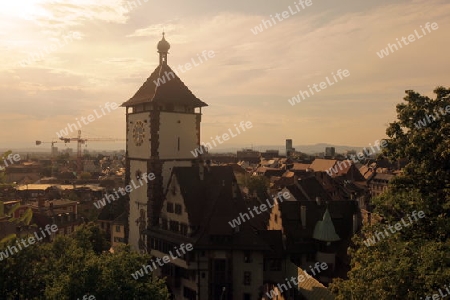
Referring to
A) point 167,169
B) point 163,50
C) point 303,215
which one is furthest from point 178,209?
point 163,50

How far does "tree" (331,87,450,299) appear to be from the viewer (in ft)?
62.4

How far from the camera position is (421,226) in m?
21.4

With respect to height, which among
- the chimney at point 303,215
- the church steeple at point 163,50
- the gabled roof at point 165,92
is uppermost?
the church steeple at point 163,50

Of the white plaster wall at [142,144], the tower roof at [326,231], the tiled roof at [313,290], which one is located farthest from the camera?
the white plaster wall at [142,144]

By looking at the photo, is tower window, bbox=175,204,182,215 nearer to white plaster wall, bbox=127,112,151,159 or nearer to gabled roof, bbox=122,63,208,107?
white plaster wall, bbox=127,112,151,159

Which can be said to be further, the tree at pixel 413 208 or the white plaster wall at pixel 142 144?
the white plaster wall at pixel 142 144

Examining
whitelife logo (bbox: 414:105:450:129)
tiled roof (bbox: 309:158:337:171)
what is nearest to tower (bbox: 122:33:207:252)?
whitelife logo (bbox: 414:105:450:129)

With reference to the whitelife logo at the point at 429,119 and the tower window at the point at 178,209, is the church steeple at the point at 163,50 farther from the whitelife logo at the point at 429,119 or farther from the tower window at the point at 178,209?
the whitelife logo at the point at 429,119

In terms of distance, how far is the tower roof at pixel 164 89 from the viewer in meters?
A: 45.6

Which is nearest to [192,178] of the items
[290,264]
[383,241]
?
[290,264]

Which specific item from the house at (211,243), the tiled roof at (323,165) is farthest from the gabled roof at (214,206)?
the tiled roof at (323,165)

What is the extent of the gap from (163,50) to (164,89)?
5.74m

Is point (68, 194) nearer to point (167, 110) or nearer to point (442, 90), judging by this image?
point (167, 110)

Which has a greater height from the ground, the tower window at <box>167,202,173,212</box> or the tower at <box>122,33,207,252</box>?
the tower at <box>122,33,207,252</box>
